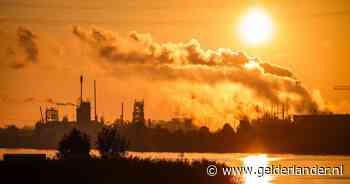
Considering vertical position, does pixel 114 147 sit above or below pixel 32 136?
below

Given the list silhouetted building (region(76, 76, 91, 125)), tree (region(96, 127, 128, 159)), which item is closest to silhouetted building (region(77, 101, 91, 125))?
silhouetted building (region(76, 76, 91, 125))

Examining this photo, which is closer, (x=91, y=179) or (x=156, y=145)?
(x=91, y=179)

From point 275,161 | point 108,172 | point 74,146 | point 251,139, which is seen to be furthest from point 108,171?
point 251,139

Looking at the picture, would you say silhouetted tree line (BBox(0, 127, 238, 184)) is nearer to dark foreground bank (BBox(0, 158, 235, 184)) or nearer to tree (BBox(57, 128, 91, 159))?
dark foreground bank (BBox(0, 158, 235, 184))

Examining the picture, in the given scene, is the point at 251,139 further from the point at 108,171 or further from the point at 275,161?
the point at 108,171

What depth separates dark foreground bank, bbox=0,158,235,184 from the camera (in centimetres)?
4759

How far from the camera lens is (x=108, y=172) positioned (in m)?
53.1

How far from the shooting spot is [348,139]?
4505 inches

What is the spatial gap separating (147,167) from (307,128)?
230 ft

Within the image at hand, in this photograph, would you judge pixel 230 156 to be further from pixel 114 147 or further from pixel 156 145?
pixel 114 147

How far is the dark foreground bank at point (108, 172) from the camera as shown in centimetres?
4759

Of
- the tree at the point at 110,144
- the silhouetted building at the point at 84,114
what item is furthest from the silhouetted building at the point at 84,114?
the tree at the point at 110,144

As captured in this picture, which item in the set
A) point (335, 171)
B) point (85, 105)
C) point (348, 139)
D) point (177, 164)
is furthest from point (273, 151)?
point (177, 164)

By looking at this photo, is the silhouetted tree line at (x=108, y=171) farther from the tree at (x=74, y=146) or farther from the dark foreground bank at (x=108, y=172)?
the tree at (x=74, y=146)
